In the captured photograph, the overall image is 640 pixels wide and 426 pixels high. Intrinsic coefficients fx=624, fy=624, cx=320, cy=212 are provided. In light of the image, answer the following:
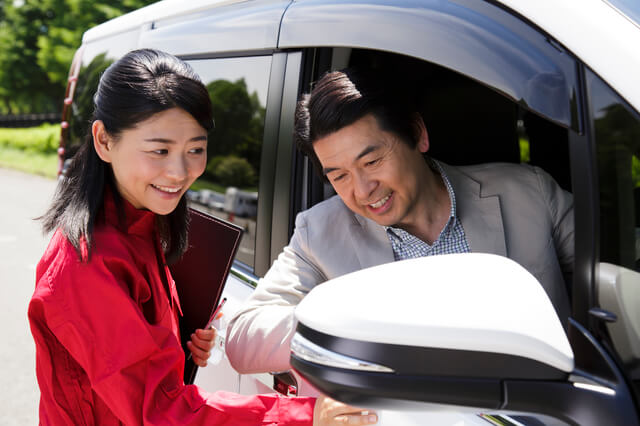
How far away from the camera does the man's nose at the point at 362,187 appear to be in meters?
1.84

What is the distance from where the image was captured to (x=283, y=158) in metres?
2.09

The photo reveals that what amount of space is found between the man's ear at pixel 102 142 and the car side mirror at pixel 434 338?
0.95 meters

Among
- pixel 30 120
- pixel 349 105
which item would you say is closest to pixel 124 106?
pixel 349 105

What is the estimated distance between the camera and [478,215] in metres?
1.92

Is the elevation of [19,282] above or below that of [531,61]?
below

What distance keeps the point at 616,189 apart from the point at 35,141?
22559 mm

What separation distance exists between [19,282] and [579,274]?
5871 mm

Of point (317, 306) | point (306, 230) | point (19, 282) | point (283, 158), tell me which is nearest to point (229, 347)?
point (306, 230)

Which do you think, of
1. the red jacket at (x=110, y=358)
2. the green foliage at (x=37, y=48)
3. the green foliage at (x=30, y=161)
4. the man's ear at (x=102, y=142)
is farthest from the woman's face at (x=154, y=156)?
the green foliage at (x=37, y=48)

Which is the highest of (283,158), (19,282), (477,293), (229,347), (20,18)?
(20,18)

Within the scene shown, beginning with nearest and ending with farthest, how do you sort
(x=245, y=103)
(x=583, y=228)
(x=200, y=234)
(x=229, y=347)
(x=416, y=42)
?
(x=583, y=228) → (x=416, y=42) → (x=229, y=347) → (x=200, y=234) → (x=245, y=103)

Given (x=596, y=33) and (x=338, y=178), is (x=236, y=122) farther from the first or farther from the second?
(x=596, y=33)

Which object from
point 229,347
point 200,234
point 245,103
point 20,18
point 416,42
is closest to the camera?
point 416,42

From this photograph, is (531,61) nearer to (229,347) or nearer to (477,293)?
(477,293)
